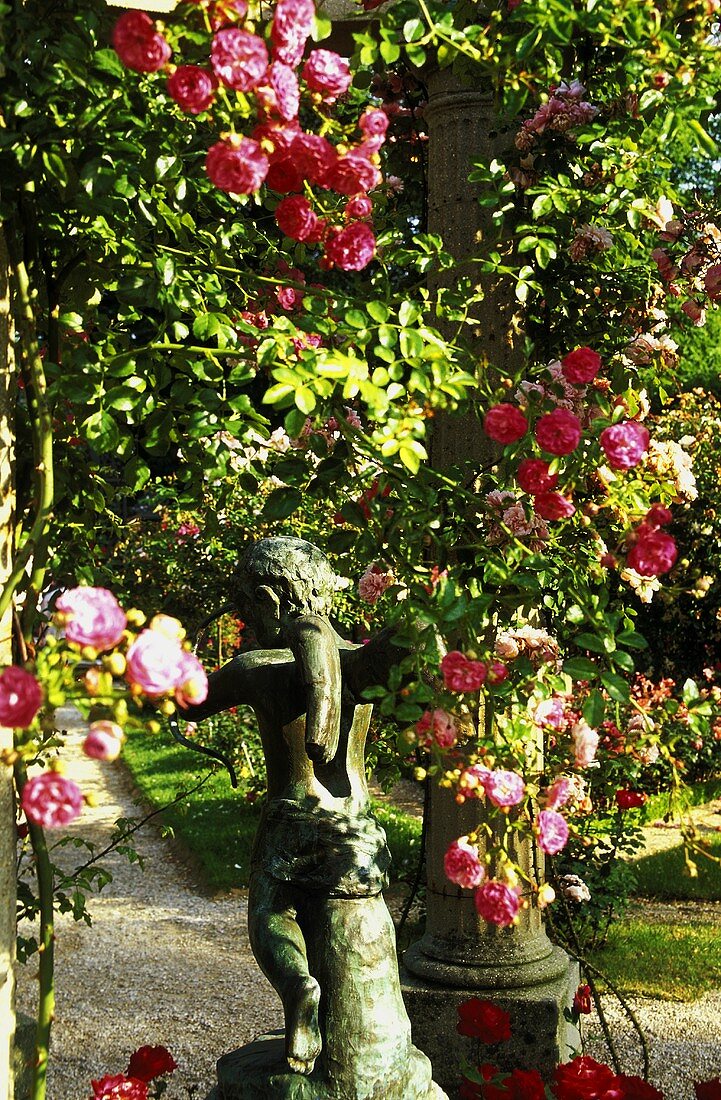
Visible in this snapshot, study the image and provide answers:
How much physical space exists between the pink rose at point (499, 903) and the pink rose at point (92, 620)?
74 centimetres

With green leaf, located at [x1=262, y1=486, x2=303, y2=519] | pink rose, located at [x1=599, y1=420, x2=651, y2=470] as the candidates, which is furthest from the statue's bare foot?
pink rose, located at [x1=599, y1=420, x2=651, y2=470]

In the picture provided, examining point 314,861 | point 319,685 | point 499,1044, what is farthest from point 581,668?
point 499,1044

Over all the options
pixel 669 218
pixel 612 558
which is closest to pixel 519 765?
pixel 612 558

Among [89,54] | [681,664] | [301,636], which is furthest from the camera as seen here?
[681,664]

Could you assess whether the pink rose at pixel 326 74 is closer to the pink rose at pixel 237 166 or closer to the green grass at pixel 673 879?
the pink rose at pixel 237 166

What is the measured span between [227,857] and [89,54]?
19.4ft

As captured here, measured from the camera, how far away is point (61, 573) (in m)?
2.72

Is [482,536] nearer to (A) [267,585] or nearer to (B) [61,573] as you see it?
(A) [267,585]

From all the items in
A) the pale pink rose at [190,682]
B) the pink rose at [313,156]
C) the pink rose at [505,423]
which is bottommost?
the pale pink rose at [190,682]

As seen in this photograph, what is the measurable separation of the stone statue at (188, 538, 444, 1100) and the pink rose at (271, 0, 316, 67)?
0.99 m

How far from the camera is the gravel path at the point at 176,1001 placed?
13.8 ft

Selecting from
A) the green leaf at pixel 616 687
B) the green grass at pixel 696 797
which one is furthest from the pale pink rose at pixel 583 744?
the green grass at pixel 696 797

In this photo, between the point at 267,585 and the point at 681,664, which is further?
the point at 681,664

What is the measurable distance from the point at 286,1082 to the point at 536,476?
121 cm
